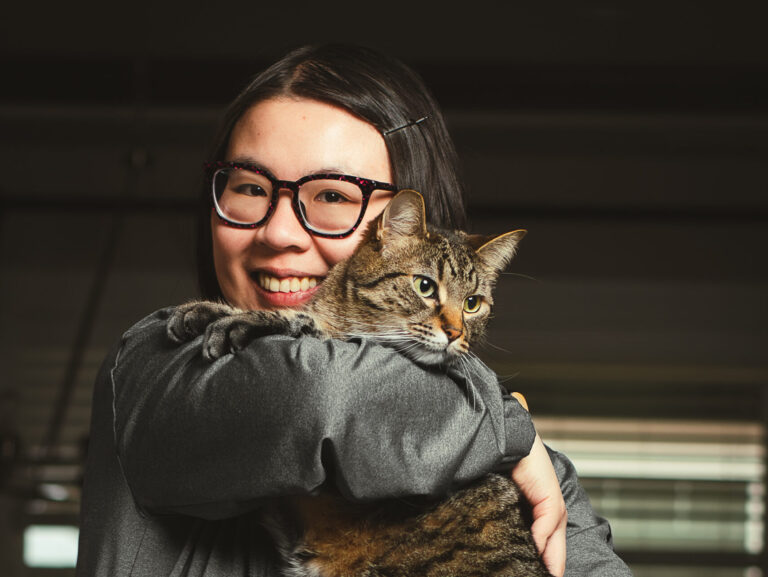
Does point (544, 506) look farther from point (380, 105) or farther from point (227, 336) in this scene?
point (380, 105)

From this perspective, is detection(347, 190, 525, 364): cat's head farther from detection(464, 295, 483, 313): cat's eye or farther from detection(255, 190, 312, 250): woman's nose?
detection(255, 190, 312, 250): woman's nose

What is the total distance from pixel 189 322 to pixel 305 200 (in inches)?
10.0

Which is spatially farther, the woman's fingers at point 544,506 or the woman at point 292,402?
the woman's fingers at point 544,506

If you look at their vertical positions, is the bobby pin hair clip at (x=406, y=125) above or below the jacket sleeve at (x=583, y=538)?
above

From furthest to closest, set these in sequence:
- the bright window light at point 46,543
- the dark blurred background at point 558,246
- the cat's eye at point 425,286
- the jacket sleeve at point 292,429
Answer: the bright window light at point 46,543 < the dark blurred background at point 558,246 < the cat's eye at point 425,286 < the jacket sleeve at point 292,429

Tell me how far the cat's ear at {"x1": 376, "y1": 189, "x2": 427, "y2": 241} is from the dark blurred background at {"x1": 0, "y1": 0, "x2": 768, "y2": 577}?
2.35m

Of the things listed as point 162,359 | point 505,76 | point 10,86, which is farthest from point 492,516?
point 10,86

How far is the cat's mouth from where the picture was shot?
114cm

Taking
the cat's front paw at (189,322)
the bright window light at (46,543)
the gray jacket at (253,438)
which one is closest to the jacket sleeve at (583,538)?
the gray jacket at (253,438)

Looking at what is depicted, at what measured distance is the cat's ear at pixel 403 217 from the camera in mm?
1121

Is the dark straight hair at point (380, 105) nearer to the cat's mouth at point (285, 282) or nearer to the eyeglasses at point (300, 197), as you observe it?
the eyeglasses at point (300, 197)

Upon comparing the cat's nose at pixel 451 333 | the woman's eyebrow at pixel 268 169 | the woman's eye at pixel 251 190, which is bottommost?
the cat's nose at pixel 451 333

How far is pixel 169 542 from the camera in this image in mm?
935

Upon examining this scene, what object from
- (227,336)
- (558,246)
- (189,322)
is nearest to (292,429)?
(227,336)
